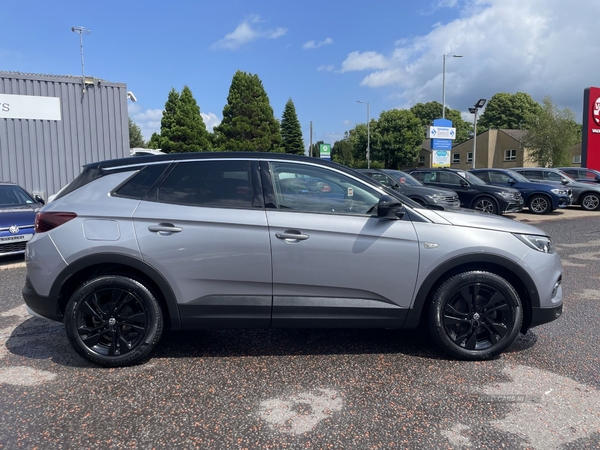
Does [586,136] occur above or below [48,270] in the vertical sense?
above

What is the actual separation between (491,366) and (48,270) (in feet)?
11.5

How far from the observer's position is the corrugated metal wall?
12.5 meters

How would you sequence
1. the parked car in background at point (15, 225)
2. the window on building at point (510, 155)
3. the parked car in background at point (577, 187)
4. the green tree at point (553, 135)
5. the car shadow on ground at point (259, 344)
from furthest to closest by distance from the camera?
the window on building at point (510, 155), the green tree at point (553, 135), the parked car in background at point (577, 187), the parked car in background at point (15, 225), the car shadow on ground at point (259, 344)

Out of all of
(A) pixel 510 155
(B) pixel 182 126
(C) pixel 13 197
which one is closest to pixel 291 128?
(B) pixel 182 126

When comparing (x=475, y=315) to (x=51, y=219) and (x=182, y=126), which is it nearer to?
(x=51, y=219)

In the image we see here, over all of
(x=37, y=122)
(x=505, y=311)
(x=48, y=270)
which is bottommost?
(x=505, y=311)

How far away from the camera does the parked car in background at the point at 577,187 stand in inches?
649

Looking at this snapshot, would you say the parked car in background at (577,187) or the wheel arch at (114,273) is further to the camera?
the parked car in background at (577,187)

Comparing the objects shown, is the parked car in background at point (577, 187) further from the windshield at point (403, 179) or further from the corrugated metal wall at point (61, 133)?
the corrugated metal wall at point (61, 133)

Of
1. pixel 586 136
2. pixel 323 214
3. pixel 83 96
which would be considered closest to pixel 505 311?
pixel 323 214

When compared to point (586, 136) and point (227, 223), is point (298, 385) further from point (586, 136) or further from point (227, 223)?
point (586, 136)

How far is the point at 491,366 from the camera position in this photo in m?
3.52

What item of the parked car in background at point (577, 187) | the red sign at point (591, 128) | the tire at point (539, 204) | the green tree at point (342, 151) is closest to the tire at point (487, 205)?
the tire at point (539, 204)

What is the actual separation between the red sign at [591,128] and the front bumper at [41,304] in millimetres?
25587
